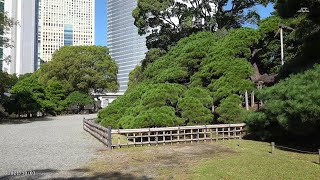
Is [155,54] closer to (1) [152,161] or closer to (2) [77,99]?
(1) [152,161]

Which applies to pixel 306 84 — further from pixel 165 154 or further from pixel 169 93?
pixel 169 93

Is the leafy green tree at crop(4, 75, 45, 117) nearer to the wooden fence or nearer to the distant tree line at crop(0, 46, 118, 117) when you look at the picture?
the distant tree line at crop(0, 46, 118, 117)

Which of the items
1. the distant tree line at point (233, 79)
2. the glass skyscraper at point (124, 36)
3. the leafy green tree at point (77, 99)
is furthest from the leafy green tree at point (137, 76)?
the glass skyscraper at point (124, 36)

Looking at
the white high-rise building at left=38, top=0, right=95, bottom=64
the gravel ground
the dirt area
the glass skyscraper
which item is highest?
the white high-rise building at left=38, top=0, right=95, bottom=64

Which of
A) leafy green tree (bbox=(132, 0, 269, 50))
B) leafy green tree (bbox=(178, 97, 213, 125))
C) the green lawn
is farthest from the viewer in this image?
leafy green tree (bbox=(132, 0, 269, 50))

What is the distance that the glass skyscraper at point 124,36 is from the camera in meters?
59.6

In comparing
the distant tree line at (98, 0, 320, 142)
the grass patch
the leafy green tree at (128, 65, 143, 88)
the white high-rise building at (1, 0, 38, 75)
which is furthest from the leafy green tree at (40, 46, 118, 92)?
the white high-rise building at (1, 0, 38, 75)

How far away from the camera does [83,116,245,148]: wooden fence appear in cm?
1109

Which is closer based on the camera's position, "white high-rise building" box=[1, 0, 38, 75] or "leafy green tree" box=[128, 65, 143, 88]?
"leafy green tree" box=[128, 65, 143, 88]

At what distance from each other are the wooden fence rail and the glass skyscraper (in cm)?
4615

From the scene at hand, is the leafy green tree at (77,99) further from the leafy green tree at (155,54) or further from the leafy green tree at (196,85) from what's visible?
the leafy green tree at (196,85)

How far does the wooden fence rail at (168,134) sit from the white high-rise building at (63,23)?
285ft

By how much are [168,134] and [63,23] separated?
9531 centimetres

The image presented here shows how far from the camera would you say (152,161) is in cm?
823
